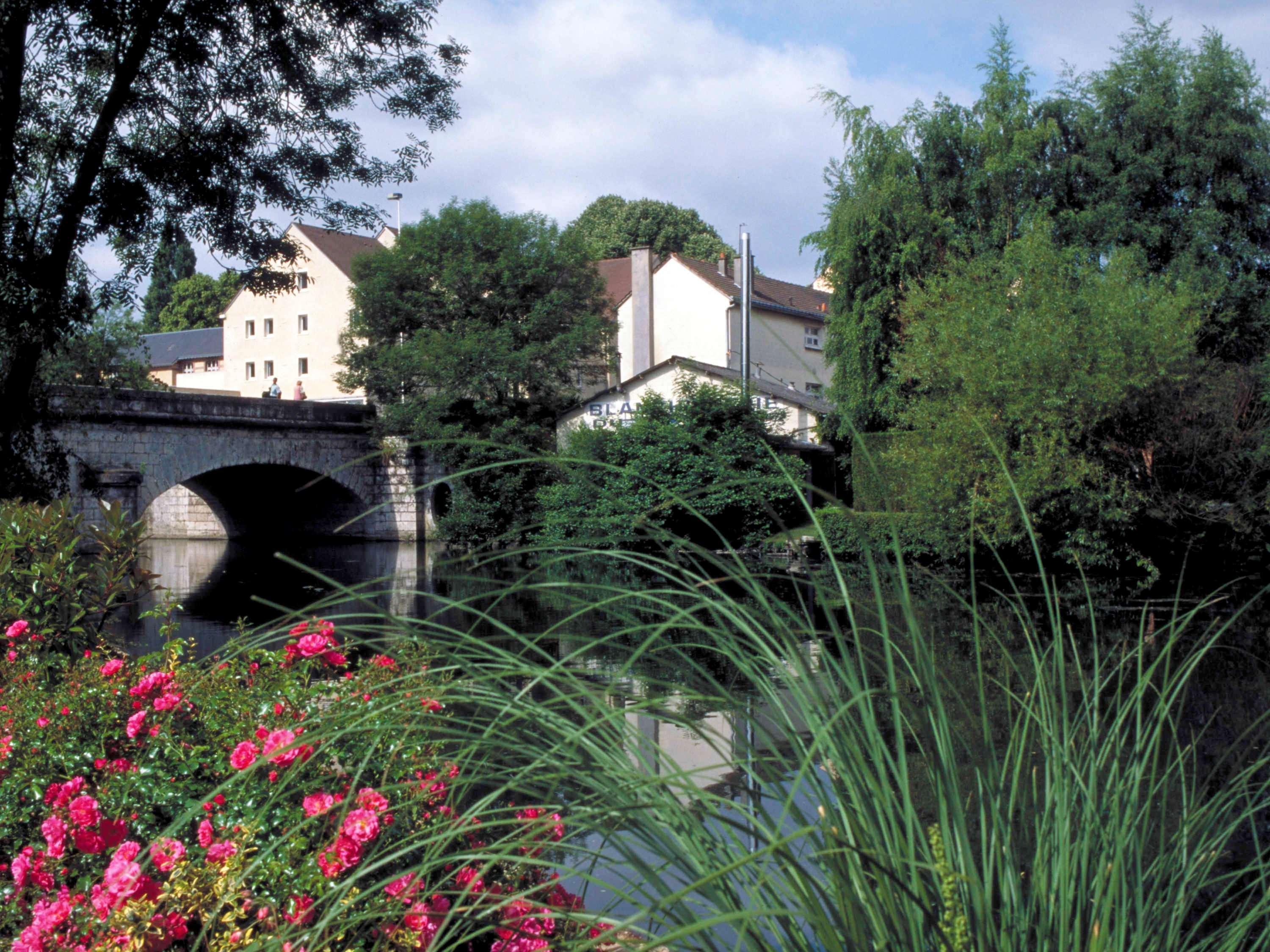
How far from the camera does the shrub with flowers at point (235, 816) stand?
2.05m

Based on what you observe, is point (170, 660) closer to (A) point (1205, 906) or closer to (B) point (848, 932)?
(B) point (848, 932)

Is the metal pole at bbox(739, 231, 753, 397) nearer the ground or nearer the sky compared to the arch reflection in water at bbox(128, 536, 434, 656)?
nearer the sky

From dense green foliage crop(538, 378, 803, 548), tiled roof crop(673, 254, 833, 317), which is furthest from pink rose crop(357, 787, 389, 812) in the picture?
tiled roof crop(673, 254, 833, 317)

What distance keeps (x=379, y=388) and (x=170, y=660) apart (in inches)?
1247

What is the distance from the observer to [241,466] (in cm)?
3394

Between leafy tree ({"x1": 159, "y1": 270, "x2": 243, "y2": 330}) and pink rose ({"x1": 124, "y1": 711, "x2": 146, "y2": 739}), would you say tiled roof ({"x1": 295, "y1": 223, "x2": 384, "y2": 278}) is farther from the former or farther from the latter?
pink rose ({"x1": 124, "y1": 711, "x2": 146, "y2": 739})

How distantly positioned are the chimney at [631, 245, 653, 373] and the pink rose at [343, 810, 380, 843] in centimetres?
4125

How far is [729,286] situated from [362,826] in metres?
41.3

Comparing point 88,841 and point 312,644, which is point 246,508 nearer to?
point 312,644


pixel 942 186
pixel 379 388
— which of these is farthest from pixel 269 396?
pixel 942 186

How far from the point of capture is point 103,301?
10.2 m

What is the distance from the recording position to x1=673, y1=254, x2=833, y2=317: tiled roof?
4231cm

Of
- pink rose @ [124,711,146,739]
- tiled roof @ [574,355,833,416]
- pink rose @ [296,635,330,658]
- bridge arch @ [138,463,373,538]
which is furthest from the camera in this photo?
bridge arch @ [138,463,373,538]

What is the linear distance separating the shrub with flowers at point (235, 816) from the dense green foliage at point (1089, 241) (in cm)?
1712
